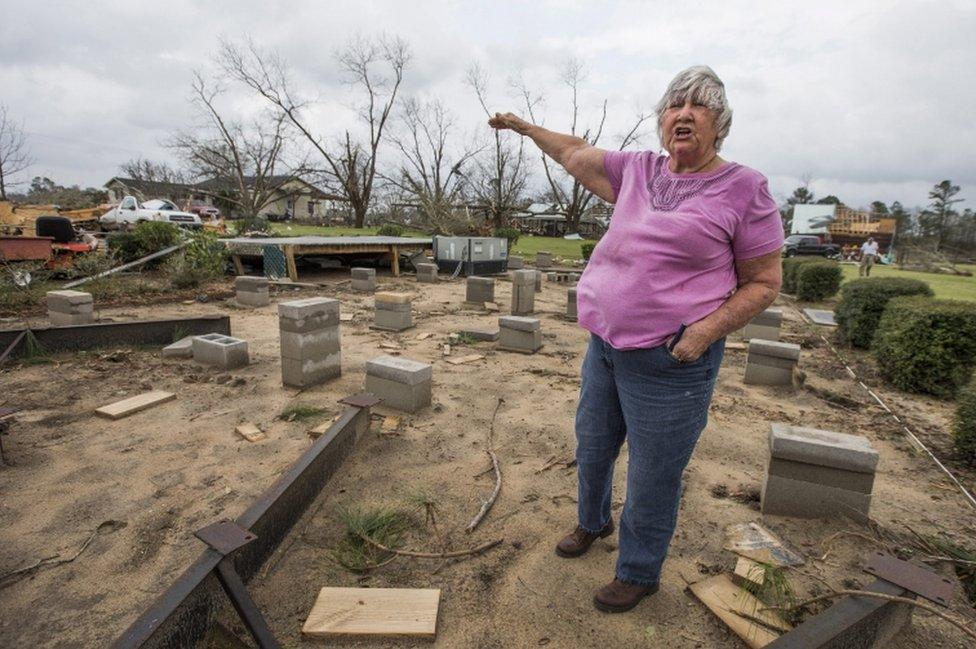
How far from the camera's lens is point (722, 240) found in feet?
5.14

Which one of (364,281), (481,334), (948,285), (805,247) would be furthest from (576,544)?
(805,247)

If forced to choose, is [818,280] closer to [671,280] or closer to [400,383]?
[400,383]

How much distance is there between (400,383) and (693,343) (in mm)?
3009

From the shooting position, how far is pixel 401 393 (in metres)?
4.23

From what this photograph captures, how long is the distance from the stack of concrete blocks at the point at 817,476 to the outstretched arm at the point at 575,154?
186 cm

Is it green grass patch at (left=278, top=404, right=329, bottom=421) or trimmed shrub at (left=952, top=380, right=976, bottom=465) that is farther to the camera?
green grass patch at (left=278, top=404, right=329, bottom=421)

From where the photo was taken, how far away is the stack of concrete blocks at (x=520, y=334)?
6473 millimetres

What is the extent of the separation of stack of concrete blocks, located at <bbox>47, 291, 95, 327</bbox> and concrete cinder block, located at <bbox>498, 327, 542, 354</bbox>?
5.59 m

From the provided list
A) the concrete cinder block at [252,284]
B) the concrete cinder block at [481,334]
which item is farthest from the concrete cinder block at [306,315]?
the concrete cinder block at [252,284]

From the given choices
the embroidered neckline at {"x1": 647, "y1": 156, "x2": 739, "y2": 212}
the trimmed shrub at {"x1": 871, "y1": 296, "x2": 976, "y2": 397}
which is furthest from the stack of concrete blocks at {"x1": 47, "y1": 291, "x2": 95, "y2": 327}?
the trimmed shrub at {"x1": 871, "y1": 296, "x2": 976, "y2": 397}

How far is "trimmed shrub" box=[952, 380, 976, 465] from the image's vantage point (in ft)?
Answer: 12.2

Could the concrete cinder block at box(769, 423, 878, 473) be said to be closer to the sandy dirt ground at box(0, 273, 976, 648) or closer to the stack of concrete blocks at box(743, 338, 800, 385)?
the sandy dirt ground at box(0, 273, 976, 648)

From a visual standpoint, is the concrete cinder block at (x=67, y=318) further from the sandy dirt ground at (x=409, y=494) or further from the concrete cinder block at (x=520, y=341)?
the concrete cinder block at (x=520, y=341)

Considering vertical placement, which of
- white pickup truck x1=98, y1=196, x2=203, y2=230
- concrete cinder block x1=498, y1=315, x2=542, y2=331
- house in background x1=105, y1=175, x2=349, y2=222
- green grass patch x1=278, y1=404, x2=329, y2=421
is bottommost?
green grass patch x1=278, y1=404, x2=329, y2=421
